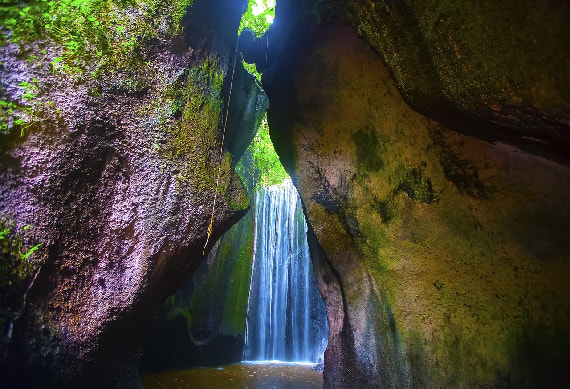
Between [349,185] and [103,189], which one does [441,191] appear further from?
[103,189]

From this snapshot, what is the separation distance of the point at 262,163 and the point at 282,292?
461 cm

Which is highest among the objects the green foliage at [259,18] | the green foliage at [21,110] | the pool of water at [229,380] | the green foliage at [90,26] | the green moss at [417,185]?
the green foliage at [259,18]

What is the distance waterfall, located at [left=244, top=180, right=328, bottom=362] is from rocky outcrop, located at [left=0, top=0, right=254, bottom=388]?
7157 mm

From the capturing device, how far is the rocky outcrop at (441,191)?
2.83 meters

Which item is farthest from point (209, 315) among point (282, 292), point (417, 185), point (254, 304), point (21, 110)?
point (21, 110)

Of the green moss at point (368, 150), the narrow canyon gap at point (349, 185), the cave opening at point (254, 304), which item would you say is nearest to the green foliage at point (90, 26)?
the narrow canyon gap at point (349, 185)

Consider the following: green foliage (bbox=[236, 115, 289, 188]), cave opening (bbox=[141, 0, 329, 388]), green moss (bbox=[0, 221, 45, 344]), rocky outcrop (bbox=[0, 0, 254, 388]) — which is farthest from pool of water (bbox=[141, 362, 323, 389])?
green foliage (bbox=[236, 115, 289, 188])

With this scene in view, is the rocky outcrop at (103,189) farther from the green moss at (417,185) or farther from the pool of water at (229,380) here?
the green moss at (417,185)

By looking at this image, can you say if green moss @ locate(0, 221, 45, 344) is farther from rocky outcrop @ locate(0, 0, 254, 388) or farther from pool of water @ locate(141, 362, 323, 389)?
pool of water @ locate(141, 362, 323, 389)

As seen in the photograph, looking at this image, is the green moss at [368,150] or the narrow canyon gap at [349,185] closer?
the narrow canyon gap at [349,185]

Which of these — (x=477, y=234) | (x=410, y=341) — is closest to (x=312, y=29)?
(x=477, y=234)

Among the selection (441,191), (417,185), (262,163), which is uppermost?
(262,163)

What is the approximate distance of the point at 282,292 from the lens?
11.5 m

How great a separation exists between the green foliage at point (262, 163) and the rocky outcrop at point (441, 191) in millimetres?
5878
